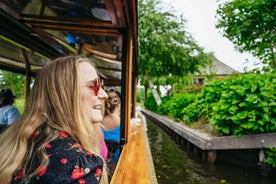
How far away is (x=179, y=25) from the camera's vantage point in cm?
2073

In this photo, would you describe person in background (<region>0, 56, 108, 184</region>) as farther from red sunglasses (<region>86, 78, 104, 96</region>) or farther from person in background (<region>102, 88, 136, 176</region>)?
person in background (<region>102, 88, 136, 176</region>)

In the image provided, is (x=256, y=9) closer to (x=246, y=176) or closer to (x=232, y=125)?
(x=232, y=125)

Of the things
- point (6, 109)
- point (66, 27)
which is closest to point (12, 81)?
point (6, 109)

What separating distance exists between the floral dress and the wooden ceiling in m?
1.39

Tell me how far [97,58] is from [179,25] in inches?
Result: 655

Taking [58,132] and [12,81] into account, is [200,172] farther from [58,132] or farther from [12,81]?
[58,132]

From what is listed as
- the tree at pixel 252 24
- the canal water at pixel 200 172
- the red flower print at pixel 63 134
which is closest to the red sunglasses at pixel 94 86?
the red flower print at pixel 63 134

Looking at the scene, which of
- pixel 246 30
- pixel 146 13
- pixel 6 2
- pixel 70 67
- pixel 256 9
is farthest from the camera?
pixel 146 13

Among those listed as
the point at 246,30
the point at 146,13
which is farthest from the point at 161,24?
the point at 246,30

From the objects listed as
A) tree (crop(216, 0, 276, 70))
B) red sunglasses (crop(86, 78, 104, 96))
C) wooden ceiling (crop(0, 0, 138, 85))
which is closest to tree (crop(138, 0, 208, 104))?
tree (crop(216, 0, 276, 70))

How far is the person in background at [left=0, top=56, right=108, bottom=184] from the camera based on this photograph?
0.95m

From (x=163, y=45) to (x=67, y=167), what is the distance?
18.5 m

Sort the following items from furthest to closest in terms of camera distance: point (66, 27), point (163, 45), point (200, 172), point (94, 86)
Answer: point (163, 45) < point (200, 172) < point (66, 27) < point (94, 86)

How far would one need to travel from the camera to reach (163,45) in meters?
19.1
